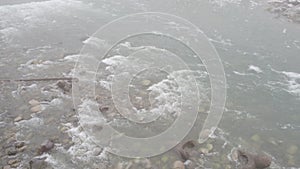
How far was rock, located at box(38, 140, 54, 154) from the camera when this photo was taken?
15.3 ft

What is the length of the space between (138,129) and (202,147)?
1.10 metres

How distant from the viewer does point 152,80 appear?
6.59 meters

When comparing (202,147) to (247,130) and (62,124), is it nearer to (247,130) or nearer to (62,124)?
(247,130)

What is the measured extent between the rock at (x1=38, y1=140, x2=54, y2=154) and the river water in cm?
8

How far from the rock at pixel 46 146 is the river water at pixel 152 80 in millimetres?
78

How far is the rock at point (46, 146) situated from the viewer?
4.68m

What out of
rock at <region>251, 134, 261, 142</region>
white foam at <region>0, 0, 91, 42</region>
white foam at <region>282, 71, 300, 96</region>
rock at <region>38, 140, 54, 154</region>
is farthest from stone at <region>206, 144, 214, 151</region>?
white foam at <region>0, 0, 91, 42</region>

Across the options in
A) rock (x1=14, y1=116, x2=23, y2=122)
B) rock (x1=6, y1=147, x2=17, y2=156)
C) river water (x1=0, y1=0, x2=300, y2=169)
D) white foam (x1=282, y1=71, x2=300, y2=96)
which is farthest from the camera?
white foam (x1=282, y1=71, x2=300, y2=96)

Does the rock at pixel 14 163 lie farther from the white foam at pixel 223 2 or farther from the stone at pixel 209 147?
the white foam at pixel 223 2

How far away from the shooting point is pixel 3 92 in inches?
232

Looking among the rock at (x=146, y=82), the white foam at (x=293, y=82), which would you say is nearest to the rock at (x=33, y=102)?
the rock at (x=146, y=82)

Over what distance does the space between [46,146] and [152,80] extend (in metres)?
2.65

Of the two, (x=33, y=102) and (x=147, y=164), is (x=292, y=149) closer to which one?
(x=147, y=164)

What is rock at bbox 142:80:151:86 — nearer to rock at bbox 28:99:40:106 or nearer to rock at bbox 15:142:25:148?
rock at bbox 28:99:40:106
